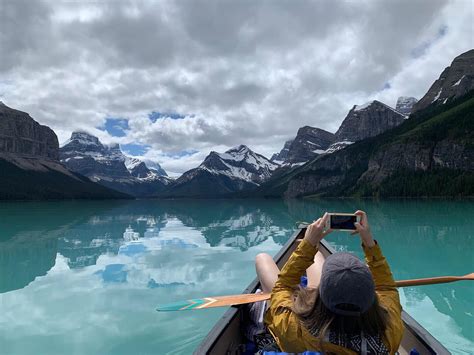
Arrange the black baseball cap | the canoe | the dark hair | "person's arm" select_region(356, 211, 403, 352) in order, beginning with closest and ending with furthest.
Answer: the black baseball cap < the dark hair < "person's arm" select_region(356, 211, 403, 352) < the canoe

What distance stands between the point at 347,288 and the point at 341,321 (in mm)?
307

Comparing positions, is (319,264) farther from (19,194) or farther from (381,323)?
(19,194)

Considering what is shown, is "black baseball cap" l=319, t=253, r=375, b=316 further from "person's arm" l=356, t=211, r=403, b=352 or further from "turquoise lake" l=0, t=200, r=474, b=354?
"turquoise lake" l=0, t=200, r=474, b=354

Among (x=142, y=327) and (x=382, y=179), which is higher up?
(x=382, y=179)

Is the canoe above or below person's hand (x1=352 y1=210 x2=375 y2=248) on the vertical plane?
below

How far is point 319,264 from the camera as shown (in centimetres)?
594

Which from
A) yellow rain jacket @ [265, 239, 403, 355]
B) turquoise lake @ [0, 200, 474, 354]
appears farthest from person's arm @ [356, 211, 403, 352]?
turquoise lake @ [0, 200, 474, 354]

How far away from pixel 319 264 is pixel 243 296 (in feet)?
5.26

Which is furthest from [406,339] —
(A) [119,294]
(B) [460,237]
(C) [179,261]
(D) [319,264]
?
(B) [460,237]

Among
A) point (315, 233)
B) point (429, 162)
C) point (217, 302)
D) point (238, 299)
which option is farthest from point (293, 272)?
point (429, 162)

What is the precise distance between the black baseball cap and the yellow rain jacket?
0.33m

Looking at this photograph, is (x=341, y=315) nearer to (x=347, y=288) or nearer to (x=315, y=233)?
(x=347, y=288)

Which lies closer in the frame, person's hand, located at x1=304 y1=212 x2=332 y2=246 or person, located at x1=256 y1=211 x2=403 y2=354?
person, located at x1=256 y1=211 x2=403 y2=354

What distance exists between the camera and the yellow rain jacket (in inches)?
101
